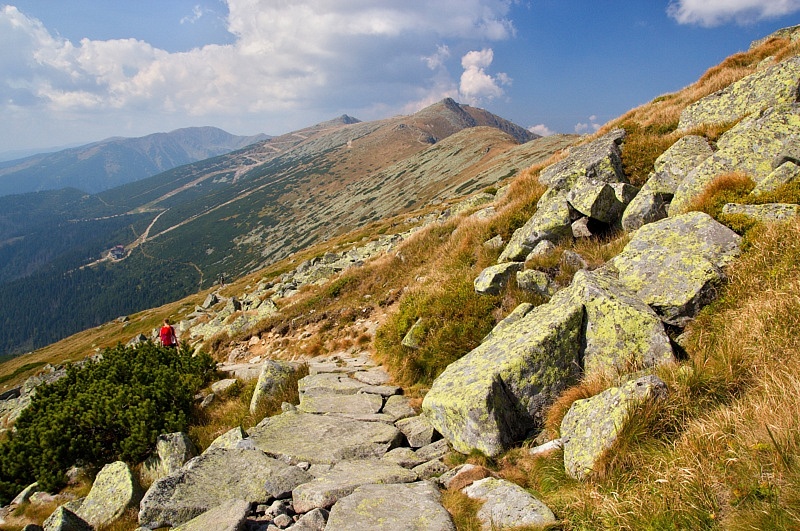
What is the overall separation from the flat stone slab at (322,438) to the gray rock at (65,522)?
3965 mm

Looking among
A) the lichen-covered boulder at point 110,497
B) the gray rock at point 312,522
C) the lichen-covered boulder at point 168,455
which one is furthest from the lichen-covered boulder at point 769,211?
the lichen-covered boulder at point 110,497

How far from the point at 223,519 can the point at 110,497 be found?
17.7 ft

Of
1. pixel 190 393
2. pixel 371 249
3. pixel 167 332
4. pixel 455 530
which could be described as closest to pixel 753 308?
pixel 455 530

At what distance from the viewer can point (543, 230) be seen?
1309 centimetres

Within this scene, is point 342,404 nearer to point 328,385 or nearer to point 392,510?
point 328,385

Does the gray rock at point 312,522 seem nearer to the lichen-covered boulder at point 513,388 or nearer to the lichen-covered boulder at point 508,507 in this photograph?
the lichen-covered boulder at point 508,507

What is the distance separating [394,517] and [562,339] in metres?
4.39

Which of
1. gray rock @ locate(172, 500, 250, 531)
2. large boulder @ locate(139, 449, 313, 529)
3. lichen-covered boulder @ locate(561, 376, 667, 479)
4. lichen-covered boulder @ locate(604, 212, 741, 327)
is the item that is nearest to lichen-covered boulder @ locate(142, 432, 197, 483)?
large boulder @ locate(139, 449, 313, 529)

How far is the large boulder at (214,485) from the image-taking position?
23.4 feet

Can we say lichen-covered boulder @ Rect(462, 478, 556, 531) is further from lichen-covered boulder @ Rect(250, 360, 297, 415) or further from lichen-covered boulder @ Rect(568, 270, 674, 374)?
lichen-covered boulder @ Rect(250, 360, 297, 415)

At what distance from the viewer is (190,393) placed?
1398cm

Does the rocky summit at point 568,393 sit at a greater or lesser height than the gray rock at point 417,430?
greater

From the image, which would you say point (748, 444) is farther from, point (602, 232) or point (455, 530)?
point (602, 232)

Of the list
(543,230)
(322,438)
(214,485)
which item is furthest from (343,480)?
(543,230)
